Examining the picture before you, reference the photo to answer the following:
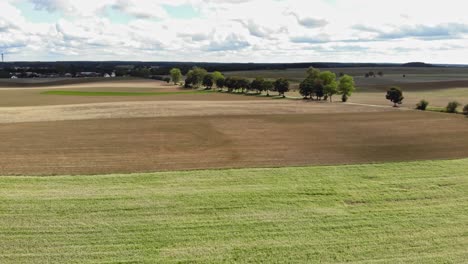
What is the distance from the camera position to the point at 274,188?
29797mm

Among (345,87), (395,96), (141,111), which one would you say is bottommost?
(141,111)

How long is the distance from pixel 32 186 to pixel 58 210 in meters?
5.64

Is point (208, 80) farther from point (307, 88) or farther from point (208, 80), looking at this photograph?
point (307, 88)

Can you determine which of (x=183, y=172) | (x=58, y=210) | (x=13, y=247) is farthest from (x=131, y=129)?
(x=13, y=247)

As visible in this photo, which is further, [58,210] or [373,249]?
[58,210]

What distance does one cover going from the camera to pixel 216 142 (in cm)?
4675

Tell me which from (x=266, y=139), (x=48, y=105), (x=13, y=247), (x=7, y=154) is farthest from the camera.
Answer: (x=48, y=105)

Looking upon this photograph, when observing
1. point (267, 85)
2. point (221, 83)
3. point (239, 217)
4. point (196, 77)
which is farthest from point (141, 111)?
point (196, 77)

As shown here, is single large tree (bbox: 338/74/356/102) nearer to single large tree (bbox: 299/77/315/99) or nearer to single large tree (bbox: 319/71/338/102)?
single large tree (bbox: 319/71/338/102)

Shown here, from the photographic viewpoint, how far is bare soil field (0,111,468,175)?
3697 centimetres

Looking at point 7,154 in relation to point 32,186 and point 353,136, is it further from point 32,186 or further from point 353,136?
point 353,136

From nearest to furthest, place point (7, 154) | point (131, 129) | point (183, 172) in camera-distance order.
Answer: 1. point (183, 172)
2. point (7, 154)
3. point (131, 129)

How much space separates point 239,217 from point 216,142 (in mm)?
22546

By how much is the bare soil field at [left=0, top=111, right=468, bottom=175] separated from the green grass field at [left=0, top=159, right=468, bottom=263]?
3921 mm
